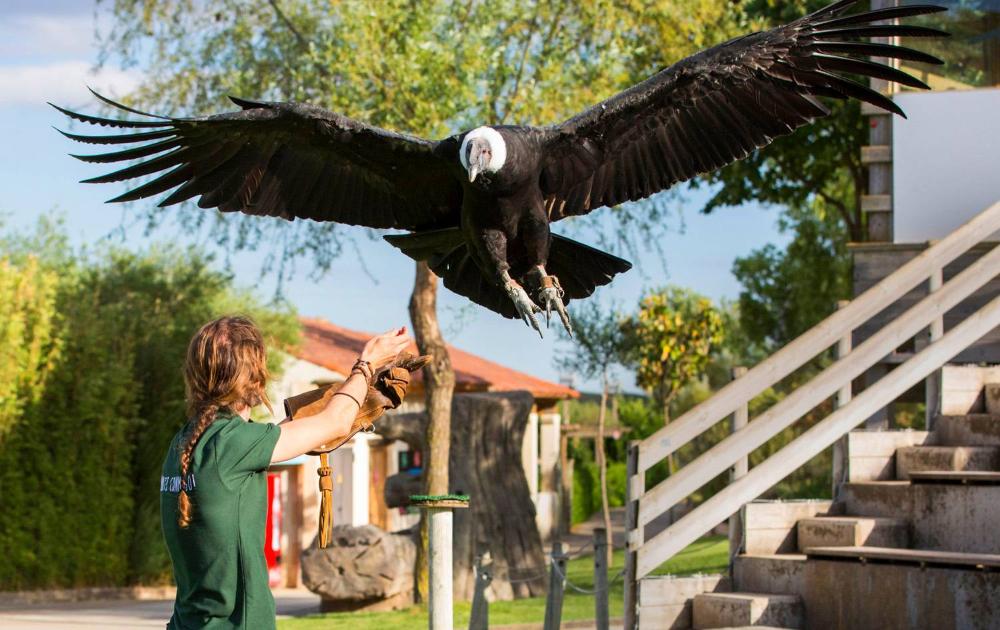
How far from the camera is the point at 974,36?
30.0 feet

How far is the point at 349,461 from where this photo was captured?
19906mm

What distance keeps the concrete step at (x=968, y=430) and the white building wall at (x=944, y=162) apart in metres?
2.38

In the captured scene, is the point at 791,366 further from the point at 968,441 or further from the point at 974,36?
the point at 974,36

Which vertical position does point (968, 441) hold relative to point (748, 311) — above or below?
below

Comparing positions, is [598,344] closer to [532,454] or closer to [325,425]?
[532,454]

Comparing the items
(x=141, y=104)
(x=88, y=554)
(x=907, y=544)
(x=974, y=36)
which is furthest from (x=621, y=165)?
(x=88, y=554)

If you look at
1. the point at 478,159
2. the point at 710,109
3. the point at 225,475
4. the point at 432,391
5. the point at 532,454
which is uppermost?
the point at 710,109

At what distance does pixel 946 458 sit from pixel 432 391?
23.4ft

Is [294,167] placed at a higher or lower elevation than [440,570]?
higher

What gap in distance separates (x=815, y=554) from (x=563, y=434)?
21.8 metres

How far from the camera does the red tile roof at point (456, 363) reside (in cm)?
2134

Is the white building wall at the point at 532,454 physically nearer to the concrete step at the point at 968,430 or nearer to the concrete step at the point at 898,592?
the concrete step at the point at 968,430

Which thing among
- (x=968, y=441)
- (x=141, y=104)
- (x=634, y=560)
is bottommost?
(x=634, y=560)

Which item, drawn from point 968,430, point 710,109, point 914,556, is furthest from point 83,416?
point 710,109
